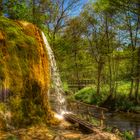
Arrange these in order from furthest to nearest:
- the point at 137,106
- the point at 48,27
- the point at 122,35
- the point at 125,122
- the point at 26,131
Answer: the point at 48,27 → the point at 122,35 → the point at 137,106 → the point at 125,122 → the point at 26,131

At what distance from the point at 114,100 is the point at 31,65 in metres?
15.8

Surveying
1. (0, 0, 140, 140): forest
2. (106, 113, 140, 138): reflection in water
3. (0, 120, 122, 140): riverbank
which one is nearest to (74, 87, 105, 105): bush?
(0, 0, 140, 140): forest

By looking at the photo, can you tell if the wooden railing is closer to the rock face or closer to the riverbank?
the riverbank

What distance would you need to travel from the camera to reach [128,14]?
28734mm

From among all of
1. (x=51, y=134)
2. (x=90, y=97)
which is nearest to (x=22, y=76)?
(x=51, y=134)

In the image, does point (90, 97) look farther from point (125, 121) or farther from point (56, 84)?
point (56, 84)

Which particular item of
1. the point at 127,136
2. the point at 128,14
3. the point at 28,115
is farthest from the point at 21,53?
the point at 128,14

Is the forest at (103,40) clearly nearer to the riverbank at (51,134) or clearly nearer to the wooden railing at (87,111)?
the wooden railing at (87,111)

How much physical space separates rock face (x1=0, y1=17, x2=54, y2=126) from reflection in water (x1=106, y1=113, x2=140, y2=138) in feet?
20.0

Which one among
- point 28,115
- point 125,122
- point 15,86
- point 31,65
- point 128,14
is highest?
point 128,14

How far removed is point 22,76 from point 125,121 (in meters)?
10.5

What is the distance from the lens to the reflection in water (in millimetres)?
19573

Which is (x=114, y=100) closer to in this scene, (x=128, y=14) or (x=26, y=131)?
(x=128, y=14)

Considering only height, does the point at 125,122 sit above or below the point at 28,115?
below
